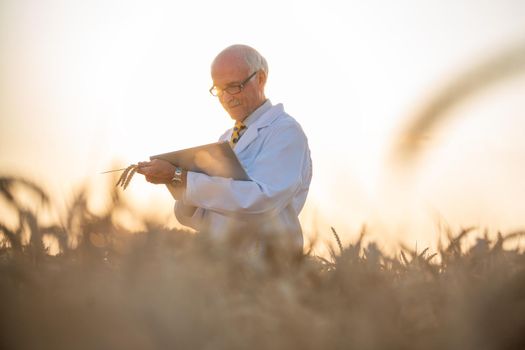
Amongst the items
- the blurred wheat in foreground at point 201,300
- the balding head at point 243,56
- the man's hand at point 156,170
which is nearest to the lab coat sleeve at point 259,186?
the man's hand at point 156,170

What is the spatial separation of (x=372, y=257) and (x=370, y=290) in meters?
0.23

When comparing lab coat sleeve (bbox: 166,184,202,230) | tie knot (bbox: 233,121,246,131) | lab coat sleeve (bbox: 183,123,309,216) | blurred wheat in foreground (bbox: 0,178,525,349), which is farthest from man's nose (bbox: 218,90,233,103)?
blurred wheat in foreground (bbox: 0,178,525,349)

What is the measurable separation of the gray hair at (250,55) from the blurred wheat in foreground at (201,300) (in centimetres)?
386

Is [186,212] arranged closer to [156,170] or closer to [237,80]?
[156,170]

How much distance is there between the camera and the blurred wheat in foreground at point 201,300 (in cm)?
74

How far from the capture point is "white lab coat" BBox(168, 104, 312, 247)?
3.50 metres

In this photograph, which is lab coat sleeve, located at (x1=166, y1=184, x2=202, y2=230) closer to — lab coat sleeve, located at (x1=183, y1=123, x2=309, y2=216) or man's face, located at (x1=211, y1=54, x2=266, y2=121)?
lab coat sleeve, located at (x1=183, y1=123, x2=309, y2=216)

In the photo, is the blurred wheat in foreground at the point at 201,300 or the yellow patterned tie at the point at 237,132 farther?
the yellow patterned tie at the point at 237,132

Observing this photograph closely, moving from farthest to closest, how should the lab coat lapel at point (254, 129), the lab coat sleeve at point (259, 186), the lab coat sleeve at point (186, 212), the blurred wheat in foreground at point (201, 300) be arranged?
1. the lab coat lapel at point (254, 129)
2. the lab coat sleeve at point (186, 212)
3. the lab coat sleeve at point (259, 186)
4. the blurred wheat in foreground at point (201, 300)

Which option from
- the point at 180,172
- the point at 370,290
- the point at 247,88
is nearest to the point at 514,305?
the point at 370,290

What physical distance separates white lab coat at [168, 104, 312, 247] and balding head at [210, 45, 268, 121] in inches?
7.1

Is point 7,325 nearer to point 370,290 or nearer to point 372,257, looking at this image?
point 370,290

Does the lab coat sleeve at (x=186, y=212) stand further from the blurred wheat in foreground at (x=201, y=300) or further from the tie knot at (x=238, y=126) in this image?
the blurred wheat in foreground at (x=201, y=300)

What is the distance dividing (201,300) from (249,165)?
3360 mm
